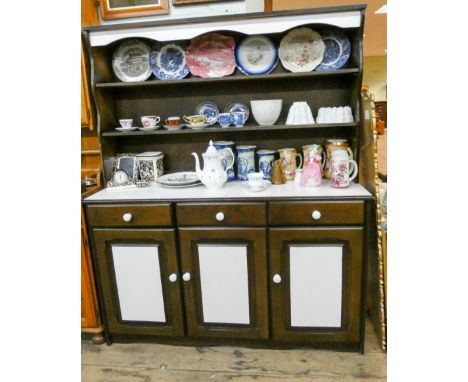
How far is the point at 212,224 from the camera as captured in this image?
1.59 meters

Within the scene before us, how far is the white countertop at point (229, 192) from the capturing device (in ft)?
5.06

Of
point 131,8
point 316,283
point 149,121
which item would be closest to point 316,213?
point 316,283

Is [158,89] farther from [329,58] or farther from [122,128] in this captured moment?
[329,58]

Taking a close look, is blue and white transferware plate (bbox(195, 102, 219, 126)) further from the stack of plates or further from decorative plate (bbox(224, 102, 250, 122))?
the stack of plates

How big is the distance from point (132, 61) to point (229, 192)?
3.01ft

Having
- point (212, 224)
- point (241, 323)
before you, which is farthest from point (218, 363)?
point (212, 224)

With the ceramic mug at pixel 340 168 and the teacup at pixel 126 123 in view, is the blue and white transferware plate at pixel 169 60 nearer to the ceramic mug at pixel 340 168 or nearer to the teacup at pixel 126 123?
the teacup at pixel 126 123

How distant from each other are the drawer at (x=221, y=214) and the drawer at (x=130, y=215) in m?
0.07

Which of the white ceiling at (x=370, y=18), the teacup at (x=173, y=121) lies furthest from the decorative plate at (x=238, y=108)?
the white ceiling at (x=370, y=18)

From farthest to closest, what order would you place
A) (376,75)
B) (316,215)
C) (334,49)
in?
1. (376,75)
2. (334,49)
3. (316,215)

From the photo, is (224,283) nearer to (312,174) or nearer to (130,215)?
(130,215)

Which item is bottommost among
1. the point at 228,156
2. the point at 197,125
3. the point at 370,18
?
the point at 228,156

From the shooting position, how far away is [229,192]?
1.65m

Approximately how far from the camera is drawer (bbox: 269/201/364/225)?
151 centimetres
